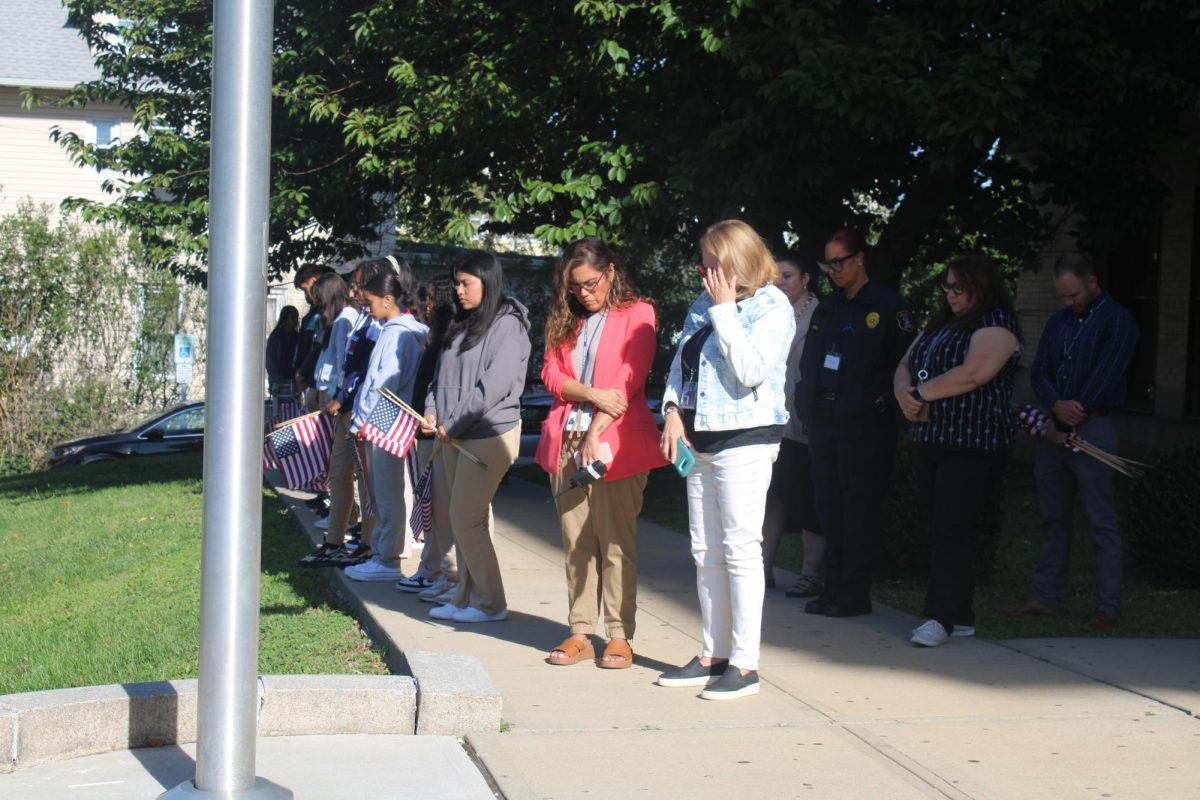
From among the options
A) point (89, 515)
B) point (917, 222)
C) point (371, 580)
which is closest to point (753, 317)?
point (371, 580)

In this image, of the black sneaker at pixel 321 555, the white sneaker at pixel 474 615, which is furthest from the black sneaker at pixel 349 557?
the white sneaker at pixel 474 615

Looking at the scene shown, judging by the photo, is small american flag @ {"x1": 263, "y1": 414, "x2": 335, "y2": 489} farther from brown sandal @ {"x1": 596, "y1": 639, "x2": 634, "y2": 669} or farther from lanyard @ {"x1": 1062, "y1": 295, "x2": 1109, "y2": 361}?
lanyard @ {"x1": 1062, "y1": 295, "x2": 1109, "y2": 361}

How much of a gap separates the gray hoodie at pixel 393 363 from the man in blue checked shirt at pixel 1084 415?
352 centimetres

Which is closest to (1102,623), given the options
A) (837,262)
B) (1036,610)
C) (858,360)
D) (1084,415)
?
(1036,610)

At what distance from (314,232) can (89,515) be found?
5.09 meters

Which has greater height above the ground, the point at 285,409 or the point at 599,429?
the point at 599,429

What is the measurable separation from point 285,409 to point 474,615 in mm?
6385

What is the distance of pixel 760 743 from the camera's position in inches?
193

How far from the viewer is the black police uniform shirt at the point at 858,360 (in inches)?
273

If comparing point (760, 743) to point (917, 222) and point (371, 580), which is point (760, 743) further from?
point (917, 222)

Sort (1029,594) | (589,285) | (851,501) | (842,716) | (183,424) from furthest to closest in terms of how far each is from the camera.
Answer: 1. (183,424)
2. (1029,594)
3. (851,501)
4. (589,285)
5. (842,716)

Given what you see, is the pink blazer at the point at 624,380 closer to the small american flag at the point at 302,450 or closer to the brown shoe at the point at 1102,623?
the brown shoe at the point at 1102,623

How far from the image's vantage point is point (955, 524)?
650 cm

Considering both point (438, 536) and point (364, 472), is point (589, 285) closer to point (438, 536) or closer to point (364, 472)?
point (438, 536)
